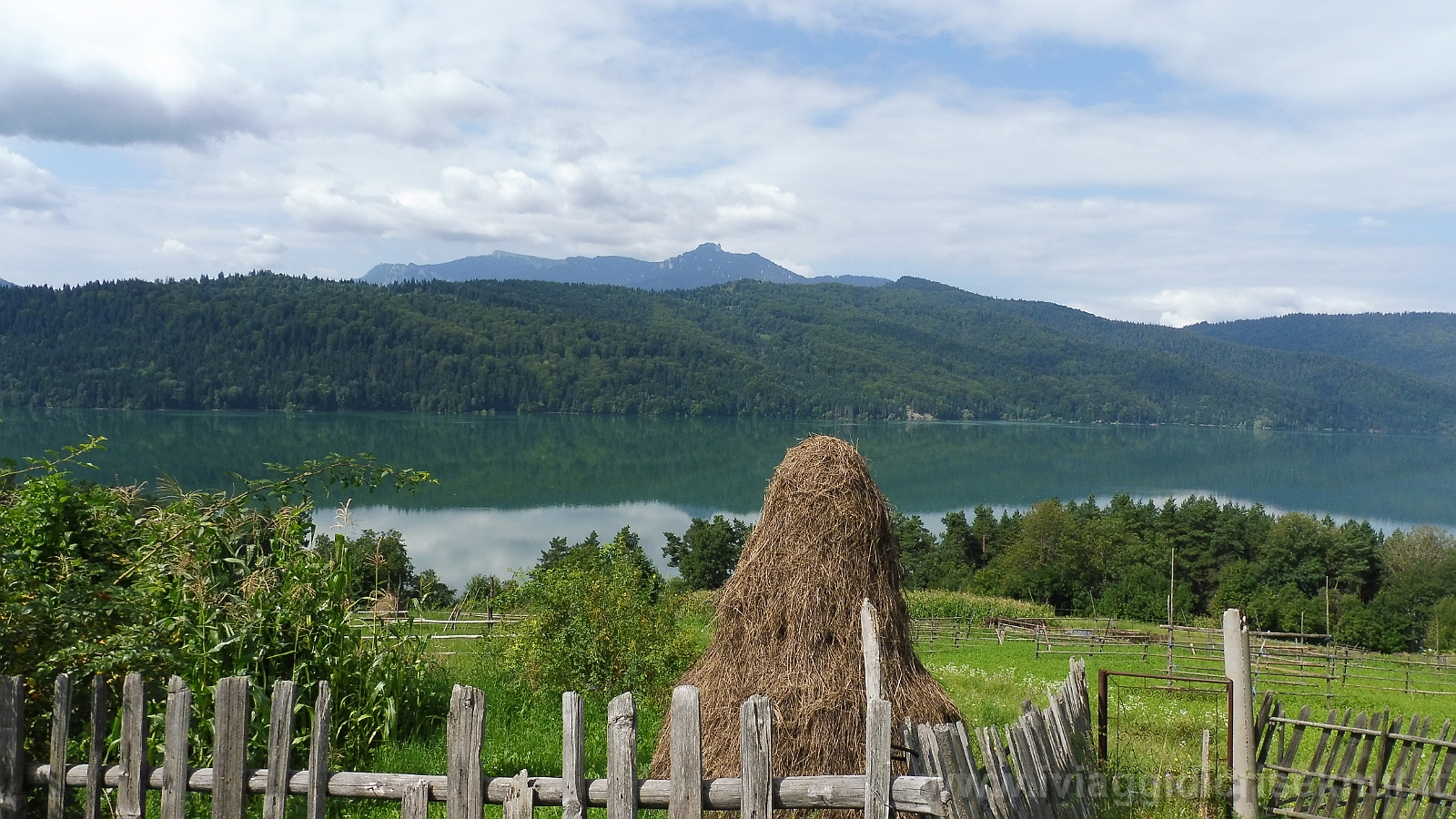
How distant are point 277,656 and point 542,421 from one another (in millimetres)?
153787

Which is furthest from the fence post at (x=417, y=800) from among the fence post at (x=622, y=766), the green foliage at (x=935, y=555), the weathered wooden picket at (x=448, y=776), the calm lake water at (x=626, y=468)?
the green foliage at (x=935, y=555)

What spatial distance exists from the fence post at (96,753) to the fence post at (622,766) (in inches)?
105

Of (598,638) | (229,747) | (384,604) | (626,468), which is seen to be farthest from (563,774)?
(626,468)

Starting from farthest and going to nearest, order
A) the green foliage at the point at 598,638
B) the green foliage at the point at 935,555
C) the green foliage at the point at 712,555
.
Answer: the green foliage at the point at 935,555 → the green foliage at the point at 712,555 → the green foliage at the point at 598,638

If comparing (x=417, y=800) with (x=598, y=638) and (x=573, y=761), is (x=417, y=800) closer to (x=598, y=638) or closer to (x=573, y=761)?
(x=573, y=761)

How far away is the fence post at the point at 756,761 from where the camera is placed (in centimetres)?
391

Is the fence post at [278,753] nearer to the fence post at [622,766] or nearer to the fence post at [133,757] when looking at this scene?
→ the fence post at [133,757]

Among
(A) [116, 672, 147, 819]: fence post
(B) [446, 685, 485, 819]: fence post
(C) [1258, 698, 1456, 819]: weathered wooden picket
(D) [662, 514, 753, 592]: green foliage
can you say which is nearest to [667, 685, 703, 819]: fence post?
(B) [446, 685, 485, 819]: fence post

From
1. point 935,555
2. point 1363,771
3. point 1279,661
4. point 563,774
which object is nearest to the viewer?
point 563,774

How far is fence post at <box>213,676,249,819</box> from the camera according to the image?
14.2 feet

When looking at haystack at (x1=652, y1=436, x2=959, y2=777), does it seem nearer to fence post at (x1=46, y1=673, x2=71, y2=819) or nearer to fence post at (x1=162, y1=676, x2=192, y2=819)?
fence post at (x1=162, y1=676, x2=192, y2=819)

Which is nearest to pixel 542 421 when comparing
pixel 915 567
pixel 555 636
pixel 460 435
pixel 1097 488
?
pixel 460 435

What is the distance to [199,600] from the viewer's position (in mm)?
6238

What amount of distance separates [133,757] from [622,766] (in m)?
2.50
